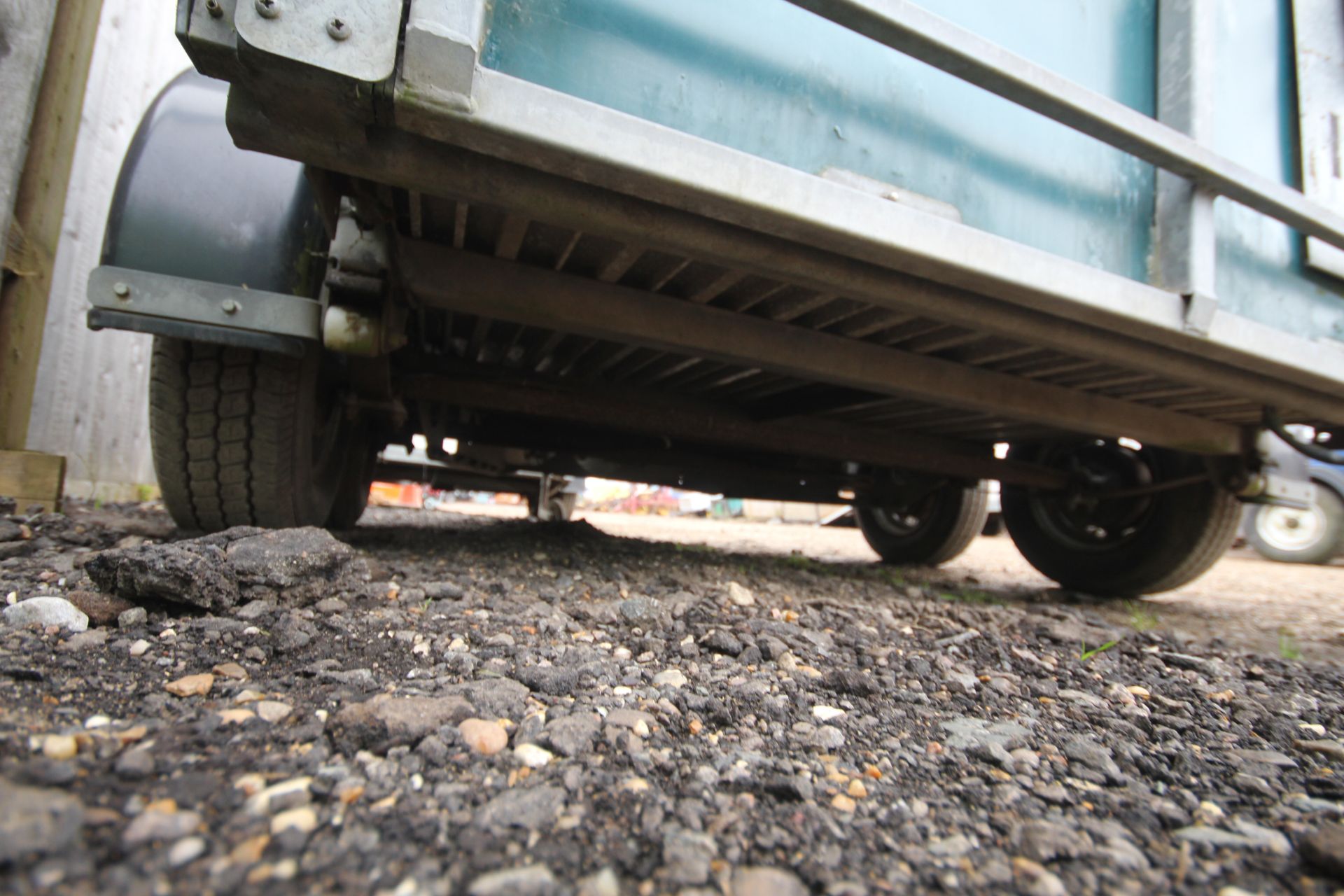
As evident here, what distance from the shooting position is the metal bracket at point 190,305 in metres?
1.34

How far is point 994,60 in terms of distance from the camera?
1220 mm

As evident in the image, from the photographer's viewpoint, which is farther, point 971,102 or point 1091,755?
point 971,102

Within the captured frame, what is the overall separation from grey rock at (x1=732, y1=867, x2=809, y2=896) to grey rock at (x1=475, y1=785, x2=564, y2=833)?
0.19 m

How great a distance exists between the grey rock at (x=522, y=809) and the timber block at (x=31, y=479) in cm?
199

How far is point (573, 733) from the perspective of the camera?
827mm

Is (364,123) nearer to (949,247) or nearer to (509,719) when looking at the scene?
(509,719)

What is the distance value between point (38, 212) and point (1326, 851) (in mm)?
2956

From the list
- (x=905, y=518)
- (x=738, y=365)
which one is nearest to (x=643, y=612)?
(x=738, y=365)

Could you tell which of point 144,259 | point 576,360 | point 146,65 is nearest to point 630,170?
point 144,259

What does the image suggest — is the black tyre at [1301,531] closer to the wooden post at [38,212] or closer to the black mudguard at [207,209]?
the black mudguard at [207,209]

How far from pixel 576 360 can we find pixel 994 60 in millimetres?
1590

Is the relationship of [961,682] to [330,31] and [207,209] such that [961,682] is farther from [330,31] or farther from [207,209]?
[207,209]

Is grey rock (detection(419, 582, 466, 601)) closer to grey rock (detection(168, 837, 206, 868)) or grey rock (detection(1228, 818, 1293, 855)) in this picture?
grey rock (detection(168, 837, 206, 868))

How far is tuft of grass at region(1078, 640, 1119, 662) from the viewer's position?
4.73 ft
